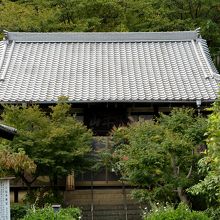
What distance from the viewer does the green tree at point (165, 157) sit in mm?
12758

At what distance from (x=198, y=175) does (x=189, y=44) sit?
9.50 metres

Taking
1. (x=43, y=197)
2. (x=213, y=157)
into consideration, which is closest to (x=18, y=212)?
(x=43, y=197)

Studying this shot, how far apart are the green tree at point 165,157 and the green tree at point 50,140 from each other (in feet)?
4.47

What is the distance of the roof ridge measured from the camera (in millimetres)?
21828

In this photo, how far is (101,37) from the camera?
22.0 meters

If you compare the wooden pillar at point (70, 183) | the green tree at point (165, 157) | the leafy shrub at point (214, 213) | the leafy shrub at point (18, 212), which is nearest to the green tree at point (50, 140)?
the leafy shrub at point (18, 212)

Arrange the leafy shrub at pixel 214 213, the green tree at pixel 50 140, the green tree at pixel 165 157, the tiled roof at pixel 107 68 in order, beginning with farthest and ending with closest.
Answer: the tiled roof at pixel 107 68 → the green tree at pixel 50 140 → the green tree at pixel 165 157 → the leafy shrub at pixel 214 213

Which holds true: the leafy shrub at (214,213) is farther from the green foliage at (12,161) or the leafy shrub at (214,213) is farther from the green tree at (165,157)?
the green foliage at (12,161)

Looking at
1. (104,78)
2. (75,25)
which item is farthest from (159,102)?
(75,25)

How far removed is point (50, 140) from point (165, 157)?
300cm

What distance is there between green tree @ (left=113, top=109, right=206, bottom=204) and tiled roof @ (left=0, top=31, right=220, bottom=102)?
3817 millimetres

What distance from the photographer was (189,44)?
21.8 metres

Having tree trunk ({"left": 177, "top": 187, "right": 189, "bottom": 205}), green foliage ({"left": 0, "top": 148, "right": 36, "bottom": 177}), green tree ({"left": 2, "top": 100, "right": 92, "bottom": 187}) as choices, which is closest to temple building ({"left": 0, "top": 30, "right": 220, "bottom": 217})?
green tree ({"left": 2, "top": 100, "right": 92, "bottom": 187})

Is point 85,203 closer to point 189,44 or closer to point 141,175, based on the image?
point 141,175
